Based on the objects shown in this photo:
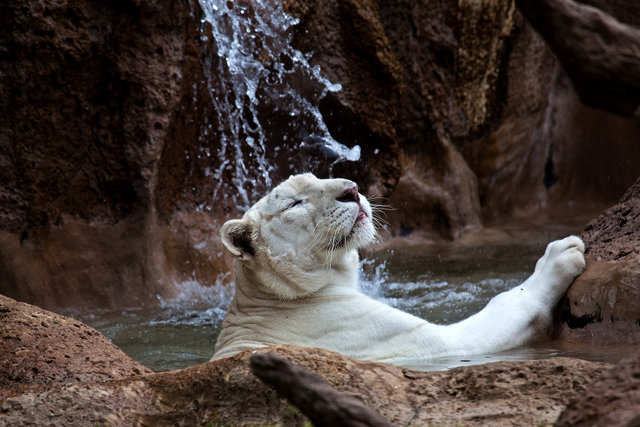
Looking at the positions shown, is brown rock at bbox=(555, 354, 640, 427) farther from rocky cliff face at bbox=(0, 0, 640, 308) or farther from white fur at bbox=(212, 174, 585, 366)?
rocky cliff face at bbox=(0, 0, 640, 308)

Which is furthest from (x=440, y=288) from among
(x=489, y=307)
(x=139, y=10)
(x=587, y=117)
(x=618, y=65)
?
(x=587, y=117)

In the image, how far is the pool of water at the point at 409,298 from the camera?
5277 millimetres

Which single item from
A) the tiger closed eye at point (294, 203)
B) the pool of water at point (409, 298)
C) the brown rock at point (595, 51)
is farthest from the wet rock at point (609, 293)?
the tiger closed eye at point (294, 203)

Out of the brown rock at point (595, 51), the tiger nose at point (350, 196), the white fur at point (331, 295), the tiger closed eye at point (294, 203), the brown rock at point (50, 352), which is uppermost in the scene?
the brown rock at point (595, 51)

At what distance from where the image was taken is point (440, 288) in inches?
273

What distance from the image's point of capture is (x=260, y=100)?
7.73 m

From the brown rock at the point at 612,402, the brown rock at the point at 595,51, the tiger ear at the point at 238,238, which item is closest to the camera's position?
the brown rock at the point at 612,402

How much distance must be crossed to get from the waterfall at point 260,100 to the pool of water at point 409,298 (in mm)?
1088

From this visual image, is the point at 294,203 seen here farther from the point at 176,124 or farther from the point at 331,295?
the point at 176,124

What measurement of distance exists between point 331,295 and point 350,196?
0.55 m

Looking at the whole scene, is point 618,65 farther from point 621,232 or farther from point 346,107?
point 346,107

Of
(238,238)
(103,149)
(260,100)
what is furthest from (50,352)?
(260,100)

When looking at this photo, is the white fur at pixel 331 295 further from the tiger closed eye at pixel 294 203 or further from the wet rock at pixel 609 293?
the wet rock at pixel 609 293

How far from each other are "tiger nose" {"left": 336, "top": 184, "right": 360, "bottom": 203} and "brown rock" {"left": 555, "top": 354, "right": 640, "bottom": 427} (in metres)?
2.45
